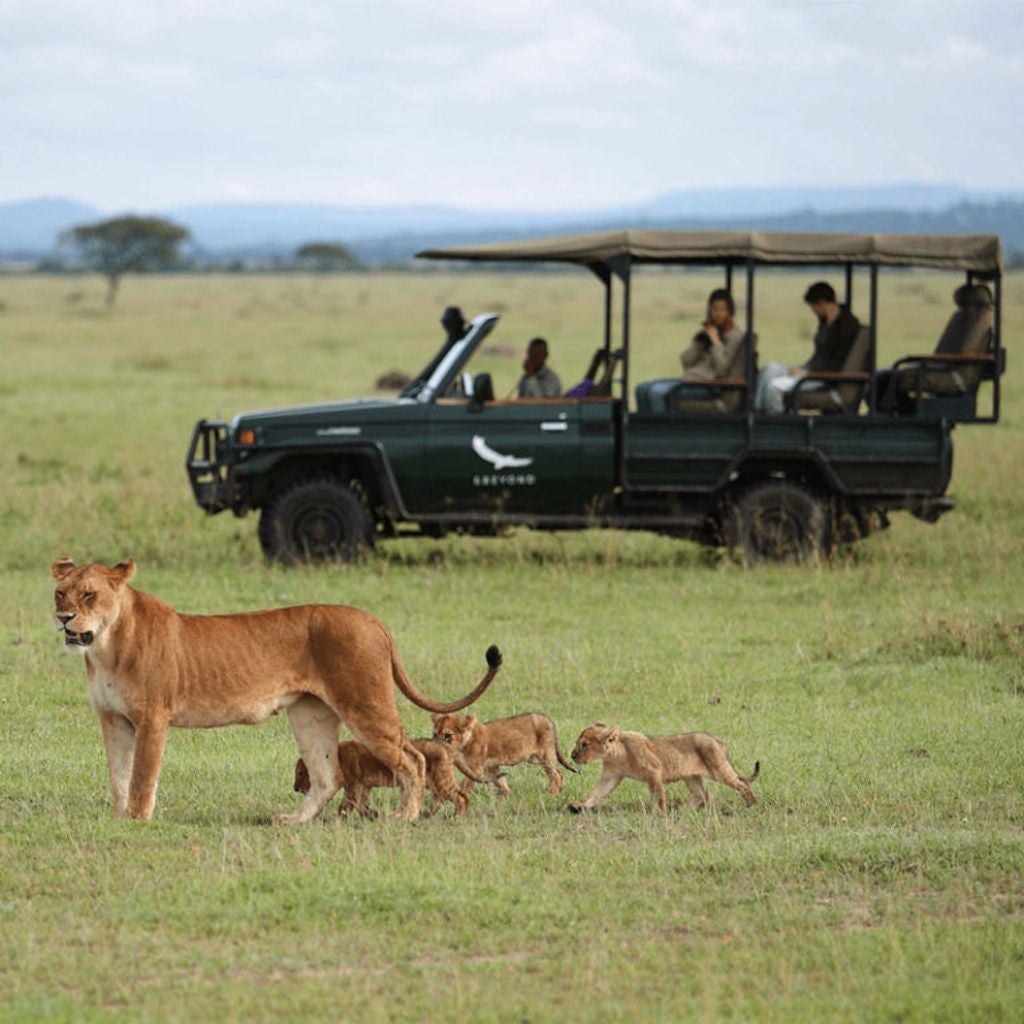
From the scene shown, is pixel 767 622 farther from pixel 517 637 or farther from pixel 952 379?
pixel 952 379

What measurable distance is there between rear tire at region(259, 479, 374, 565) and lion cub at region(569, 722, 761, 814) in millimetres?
6233

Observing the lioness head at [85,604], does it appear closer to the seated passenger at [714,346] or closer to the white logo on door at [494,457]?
the white logo on door at [494,457]

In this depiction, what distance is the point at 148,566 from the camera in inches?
531

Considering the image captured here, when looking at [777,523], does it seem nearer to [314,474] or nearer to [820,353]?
[820,353]

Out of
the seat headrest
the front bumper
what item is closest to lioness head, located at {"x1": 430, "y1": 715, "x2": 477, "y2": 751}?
the front bumper

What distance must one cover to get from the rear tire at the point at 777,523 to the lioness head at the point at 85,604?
7.28 meters

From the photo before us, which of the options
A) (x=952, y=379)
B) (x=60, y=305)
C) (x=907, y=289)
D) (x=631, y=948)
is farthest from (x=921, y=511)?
(x=907, y=289)

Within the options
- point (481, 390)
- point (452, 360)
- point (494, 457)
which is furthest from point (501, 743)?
point (452, 360)

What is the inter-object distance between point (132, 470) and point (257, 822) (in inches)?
476

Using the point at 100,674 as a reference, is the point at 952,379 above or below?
above

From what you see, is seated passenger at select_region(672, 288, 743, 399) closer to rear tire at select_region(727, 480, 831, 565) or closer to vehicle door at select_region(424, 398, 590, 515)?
rear tire at select_region(727, 480, 831, 565)

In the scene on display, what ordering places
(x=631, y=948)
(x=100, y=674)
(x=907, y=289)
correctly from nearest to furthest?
(x=631, y=948) → (x=100, y=674) → (x=907, y=289)

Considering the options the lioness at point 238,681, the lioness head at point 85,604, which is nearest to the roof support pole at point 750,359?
the lioness at point 238,681

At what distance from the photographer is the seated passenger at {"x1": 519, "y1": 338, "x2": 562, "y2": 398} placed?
1341cm
